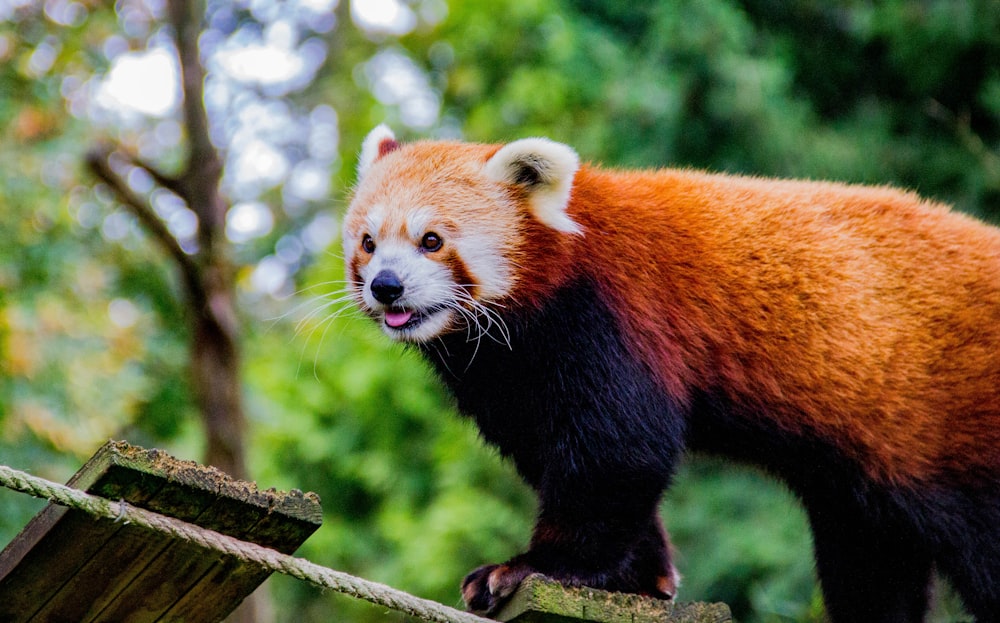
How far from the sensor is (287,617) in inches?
670

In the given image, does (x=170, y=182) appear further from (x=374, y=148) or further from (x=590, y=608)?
(x=590, y=608)

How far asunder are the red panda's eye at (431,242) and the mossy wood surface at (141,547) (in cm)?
119

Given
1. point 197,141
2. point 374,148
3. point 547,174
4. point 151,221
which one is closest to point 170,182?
point 197,141

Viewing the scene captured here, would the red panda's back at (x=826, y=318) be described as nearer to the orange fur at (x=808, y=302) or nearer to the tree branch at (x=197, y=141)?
the orange fur at (x=808, y=302)

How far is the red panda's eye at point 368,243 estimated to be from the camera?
361 centimetres

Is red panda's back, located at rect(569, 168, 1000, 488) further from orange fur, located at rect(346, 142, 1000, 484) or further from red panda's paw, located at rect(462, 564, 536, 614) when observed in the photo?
red panda's paw, located at rect(462, 564, 536, 614)

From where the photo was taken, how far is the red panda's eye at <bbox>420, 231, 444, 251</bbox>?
3.51m

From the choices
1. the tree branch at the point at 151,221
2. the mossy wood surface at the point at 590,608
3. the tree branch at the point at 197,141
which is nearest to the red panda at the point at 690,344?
the mossy wood surface at the point at 590,608

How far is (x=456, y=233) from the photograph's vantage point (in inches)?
139

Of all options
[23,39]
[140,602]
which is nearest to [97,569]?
[140,602]

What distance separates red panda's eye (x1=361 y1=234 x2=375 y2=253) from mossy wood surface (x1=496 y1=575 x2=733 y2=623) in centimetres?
131

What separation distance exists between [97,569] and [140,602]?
7.3 inches

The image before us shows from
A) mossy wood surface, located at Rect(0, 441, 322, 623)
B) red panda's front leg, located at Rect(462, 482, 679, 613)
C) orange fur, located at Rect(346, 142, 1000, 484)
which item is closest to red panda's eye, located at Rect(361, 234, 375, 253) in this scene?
orange fur, located at Rect(346, 142, 1000, 484)

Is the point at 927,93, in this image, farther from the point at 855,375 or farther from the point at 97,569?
the point at 97,569
